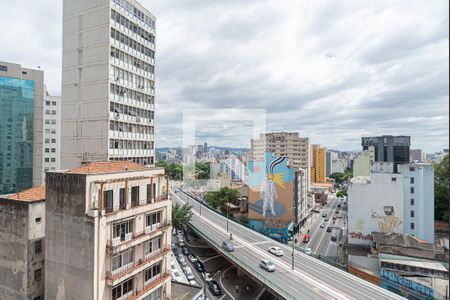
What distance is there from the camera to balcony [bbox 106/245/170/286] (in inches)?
447

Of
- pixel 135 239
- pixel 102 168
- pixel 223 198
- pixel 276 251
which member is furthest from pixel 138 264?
pixel 223 198

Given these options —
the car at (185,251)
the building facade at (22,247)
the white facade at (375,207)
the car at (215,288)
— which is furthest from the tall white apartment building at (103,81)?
the white facade at (375,207)

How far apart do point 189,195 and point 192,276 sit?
33.9 meters

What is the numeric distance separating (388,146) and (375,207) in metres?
38.0

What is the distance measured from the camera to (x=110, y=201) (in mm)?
11938

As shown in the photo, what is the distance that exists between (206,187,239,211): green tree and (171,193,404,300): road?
1298cm

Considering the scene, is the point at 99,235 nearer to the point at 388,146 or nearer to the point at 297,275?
the point at 297,275

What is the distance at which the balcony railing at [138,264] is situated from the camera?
1143 centimetres

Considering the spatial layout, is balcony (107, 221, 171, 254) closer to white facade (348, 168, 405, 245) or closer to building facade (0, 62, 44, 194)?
white facade (348, 168, 405, 245)

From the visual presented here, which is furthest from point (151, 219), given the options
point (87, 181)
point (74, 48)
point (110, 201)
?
point (74, 48)

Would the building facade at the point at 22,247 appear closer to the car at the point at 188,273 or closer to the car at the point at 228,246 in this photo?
the car at the point at 188,273

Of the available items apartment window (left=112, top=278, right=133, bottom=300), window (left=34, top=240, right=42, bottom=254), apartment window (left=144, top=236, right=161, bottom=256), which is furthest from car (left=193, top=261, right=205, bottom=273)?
window (left=34, top=240, right=42, bottom=254)

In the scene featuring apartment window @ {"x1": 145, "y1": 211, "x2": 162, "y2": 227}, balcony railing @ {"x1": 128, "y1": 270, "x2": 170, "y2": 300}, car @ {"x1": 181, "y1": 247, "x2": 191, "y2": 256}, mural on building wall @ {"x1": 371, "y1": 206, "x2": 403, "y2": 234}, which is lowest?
car @ {"x1": 181, "y1": 247, "x2": 191, "y2": 256}

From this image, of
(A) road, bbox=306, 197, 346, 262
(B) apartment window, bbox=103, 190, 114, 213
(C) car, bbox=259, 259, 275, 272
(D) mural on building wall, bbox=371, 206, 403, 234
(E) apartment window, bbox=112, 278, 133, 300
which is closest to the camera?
(B) apartment window, bbox=103, 190, 114, 213
